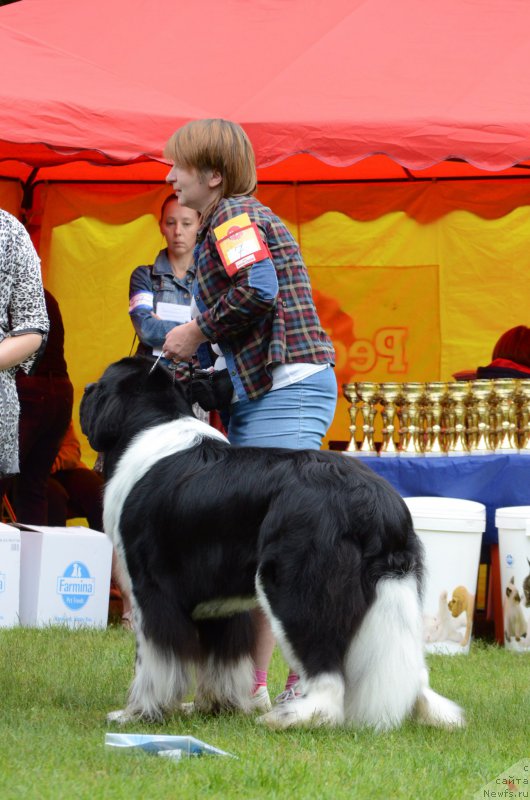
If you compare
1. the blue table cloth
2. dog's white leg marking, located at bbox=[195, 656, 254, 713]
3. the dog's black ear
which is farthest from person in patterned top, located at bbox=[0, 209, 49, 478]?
the blue table cloth

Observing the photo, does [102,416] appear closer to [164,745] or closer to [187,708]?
[187,708]

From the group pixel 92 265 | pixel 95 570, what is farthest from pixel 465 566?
pixel 92 265

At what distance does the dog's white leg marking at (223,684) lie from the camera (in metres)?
3.75

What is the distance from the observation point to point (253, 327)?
3824mm

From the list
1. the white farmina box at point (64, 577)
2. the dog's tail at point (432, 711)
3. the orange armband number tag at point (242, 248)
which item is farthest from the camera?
the white farmina box at point (64, 577)

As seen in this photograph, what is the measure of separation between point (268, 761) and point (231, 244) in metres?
1.57

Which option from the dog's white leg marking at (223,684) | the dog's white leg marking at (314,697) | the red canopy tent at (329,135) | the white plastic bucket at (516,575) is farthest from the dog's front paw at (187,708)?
the red canopy tent at (329,135)

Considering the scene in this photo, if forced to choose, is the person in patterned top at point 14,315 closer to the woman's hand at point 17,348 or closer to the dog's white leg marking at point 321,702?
the woman's hand at point 17,348

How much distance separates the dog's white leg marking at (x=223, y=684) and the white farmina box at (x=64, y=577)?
7.18ft

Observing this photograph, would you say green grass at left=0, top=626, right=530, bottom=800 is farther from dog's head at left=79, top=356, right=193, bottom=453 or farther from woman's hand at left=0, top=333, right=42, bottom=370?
woman's hand at left=0, top=333, right=42, bottom=370

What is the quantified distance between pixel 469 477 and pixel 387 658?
278 cm

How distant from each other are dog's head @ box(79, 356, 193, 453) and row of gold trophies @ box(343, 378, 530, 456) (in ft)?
8.06

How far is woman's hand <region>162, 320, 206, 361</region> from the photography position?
3799mm

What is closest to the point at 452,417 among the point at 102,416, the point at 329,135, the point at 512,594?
the point at 512,594
